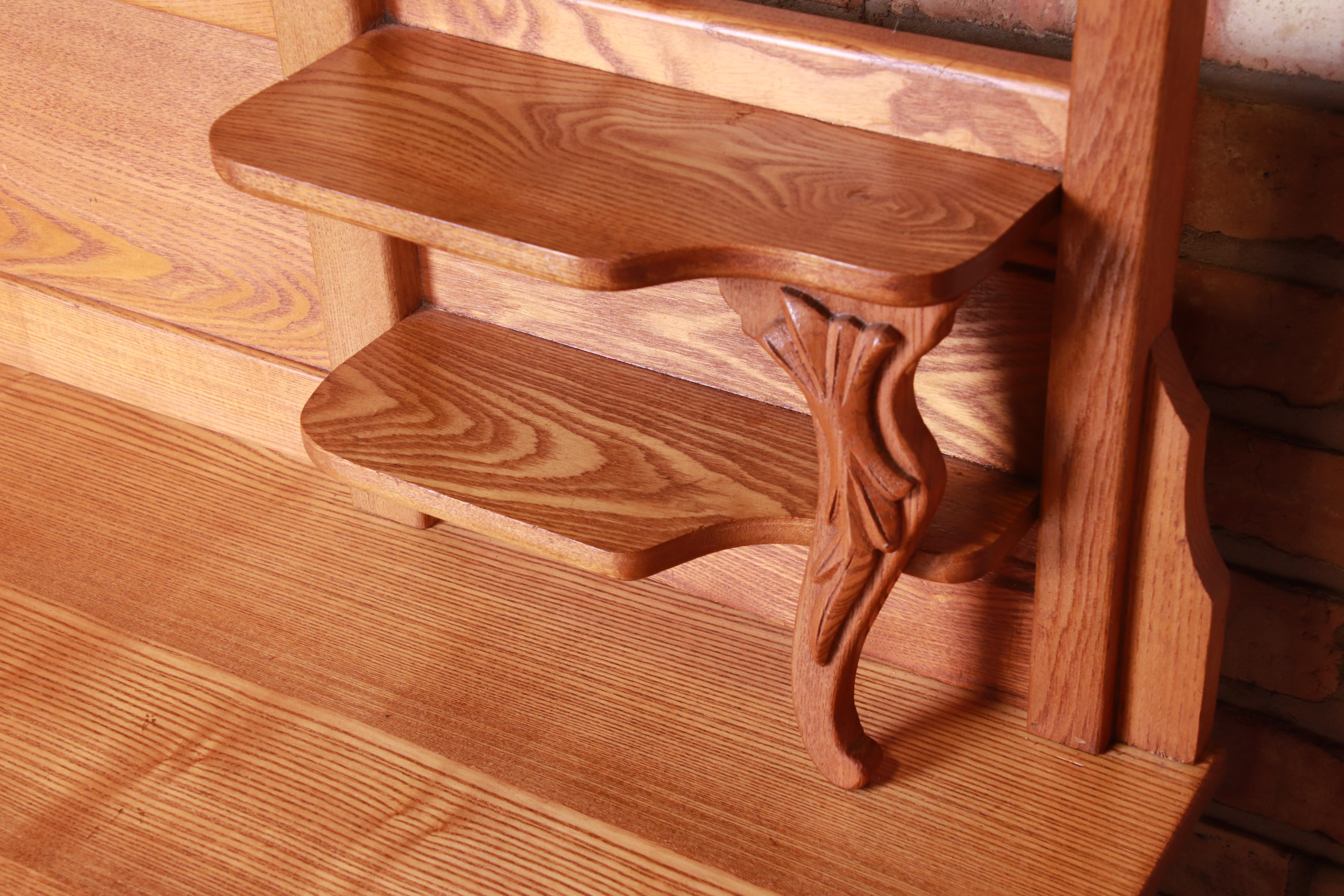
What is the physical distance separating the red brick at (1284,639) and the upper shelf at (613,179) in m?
0.43

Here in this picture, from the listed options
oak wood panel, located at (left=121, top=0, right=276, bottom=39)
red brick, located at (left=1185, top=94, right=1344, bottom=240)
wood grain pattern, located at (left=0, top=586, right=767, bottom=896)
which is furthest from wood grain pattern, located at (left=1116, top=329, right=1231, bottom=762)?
oak wood panel, located at (left=121, top=0, right=276, bottom=39)

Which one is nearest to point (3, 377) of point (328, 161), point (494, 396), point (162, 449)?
point (162, 449)

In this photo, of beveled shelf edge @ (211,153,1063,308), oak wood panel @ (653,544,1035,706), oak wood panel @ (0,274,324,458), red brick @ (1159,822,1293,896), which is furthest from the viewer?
oak wood panel @ (0,274,324,458)

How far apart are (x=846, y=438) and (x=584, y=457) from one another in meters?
0.25

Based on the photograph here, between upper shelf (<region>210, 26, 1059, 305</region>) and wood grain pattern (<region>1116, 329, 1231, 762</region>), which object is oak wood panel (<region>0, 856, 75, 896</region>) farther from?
wood grain pattern (<region>1116, 329, 1231, 762</region>)

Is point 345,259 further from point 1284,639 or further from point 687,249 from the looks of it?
point 1284,639

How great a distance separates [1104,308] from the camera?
0.89m

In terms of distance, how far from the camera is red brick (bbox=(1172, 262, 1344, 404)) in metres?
0.97

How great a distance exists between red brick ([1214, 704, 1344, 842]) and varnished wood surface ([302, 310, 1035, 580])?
1.10 feet

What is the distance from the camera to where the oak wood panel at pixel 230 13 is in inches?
47.4

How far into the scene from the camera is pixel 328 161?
3.00 feet

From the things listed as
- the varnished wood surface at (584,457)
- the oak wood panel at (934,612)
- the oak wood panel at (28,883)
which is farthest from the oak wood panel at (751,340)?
the oak wood panel at (28,883)

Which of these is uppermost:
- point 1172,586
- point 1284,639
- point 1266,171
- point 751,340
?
point 1266,171

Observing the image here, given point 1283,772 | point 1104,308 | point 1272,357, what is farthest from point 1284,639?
point 1104,308
